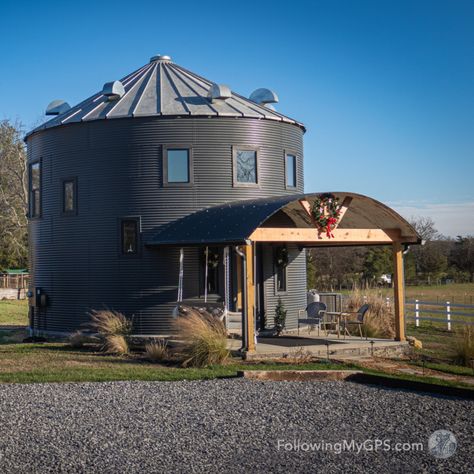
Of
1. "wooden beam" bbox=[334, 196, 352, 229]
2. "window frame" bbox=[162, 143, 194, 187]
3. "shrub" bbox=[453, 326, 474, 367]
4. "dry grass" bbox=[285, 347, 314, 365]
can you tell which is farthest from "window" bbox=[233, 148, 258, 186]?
"shrub" bbox=[453, 326, 474, 367]

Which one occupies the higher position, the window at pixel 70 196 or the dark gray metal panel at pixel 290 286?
the window at pixel 70 196

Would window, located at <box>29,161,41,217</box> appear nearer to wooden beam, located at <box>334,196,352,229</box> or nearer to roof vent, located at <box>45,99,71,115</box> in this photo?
roof vent, located at <box>45,99,71,115</box>

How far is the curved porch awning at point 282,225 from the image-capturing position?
1455 cm

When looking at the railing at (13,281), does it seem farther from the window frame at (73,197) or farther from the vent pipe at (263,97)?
the vent pipe at (263,97)

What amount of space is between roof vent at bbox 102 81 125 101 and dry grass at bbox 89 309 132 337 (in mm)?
5760

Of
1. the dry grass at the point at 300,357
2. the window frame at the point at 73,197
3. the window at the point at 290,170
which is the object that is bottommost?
the dry grass at the point at 300,357

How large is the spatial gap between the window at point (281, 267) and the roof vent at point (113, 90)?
593cm

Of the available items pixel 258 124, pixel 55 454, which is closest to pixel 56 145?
pixel 258 124

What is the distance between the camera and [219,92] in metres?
18.4

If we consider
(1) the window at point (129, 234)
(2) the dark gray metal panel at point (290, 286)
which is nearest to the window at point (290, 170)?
(2) the dark gray metal panel at point (290, 286)

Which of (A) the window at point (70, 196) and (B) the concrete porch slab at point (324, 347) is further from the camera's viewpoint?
(A) the window at point (70, 196)

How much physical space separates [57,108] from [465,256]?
39228 millimetres

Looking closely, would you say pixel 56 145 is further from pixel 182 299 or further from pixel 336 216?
pixel 336 216

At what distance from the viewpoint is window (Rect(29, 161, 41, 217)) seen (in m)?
19.8
